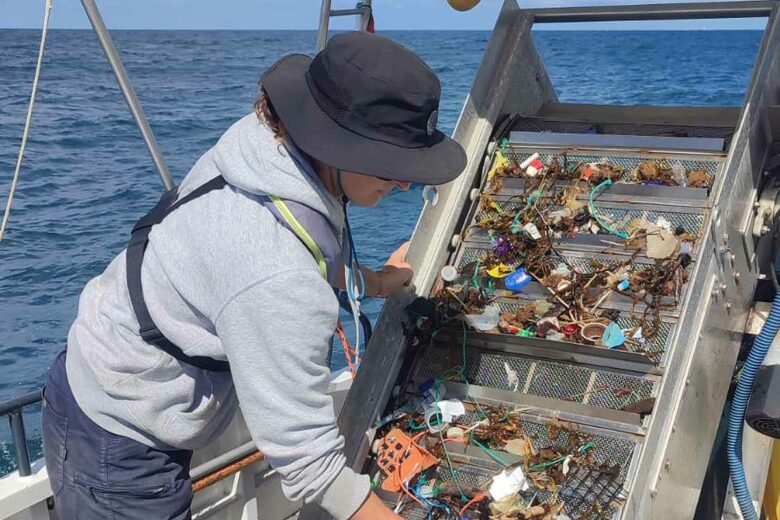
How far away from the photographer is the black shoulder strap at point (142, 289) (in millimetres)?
1905

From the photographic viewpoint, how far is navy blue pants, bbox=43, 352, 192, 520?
6.95 ft

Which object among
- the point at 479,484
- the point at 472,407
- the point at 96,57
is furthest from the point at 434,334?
the point at 96,57

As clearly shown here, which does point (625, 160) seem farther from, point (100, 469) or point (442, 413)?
point (100, 469)

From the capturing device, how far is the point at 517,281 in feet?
9.96

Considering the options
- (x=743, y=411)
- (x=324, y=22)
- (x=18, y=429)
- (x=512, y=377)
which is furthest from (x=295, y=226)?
(x=743, y=411)

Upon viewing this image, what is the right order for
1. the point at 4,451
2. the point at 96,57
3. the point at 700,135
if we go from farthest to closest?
the point at 96,57
the point at 4,451
the point at 700,135

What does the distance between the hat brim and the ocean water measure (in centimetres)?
578

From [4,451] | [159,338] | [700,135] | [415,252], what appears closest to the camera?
[159,338]

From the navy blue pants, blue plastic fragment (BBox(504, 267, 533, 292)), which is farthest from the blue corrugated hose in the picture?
the navy blue pants

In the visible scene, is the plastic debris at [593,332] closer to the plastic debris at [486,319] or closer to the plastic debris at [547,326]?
the plastic debris at [547,326]

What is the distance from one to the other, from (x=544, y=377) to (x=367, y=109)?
146 cm

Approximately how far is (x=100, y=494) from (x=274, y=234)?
0.97 meters

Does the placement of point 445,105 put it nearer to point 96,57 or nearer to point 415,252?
point 415,252

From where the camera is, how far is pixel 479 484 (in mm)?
2629
